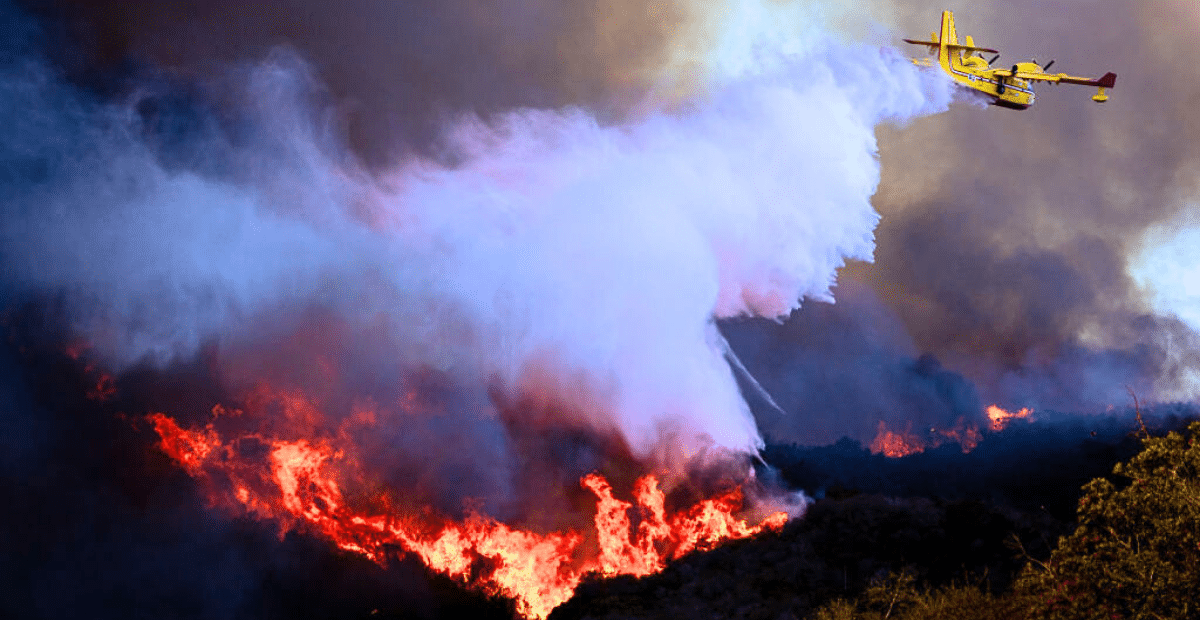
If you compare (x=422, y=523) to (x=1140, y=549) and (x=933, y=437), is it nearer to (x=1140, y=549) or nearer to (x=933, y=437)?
(x=933, y=437)

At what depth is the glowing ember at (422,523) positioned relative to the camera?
180 feet

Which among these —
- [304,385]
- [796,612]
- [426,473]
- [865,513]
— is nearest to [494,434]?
[426,473]

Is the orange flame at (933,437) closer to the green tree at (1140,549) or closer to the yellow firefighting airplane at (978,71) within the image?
the yellow firefighting airplane at (978,71)

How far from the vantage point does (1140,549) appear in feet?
77.8

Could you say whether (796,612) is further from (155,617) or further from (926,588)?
(155,617)

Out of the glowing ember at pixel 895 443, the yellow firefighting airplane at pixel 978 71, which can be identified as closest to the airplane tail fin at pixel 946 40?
the yellow firefighting airplane at pixel 978 71

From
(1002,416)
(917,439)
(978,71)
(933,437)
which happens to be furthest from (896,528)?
(978,71)

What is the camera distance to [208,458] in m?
56.5

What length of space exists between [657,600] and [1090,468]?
127 ft

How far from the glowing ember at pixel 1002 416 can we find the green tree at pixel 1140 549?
159 ft

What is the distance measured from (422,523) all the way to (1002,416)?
48002 millimetres

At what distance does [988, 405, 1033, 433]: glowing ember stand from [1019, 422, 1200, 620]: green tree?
4852 centimetres

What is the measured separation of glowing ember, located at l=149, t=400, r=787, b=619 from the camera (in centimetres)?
5497

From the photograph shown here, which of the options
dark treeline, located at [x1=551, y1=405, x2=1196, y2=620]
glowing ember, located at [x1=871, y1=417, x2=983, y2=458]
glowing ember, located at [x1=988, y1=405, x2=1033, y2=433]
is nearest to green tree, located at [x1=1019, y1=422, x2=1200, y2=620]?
dark treeline, located at [x1=551, y1=405, x2=1196, y2=620]
